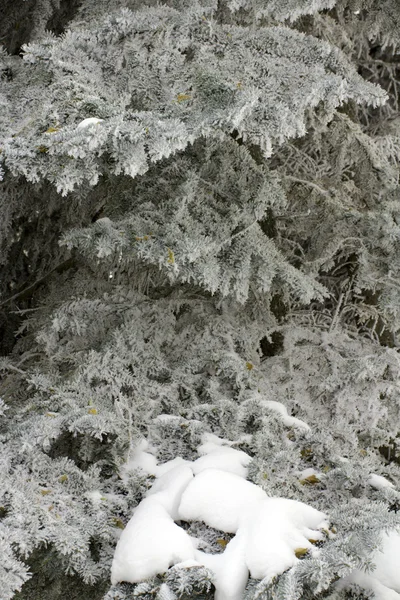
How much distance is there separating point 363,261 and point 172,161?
1.18 meters

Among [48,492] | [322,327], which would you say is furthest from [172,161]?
[48,492]

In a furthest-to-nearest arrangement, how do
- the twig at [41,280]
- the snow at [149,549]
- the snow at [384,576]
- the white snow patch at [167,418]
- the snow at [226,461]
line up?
the twig at [41,280], the white snow patch at [167,418], the snow at [226,461], the snow at [149,549], the snow at [384,576]

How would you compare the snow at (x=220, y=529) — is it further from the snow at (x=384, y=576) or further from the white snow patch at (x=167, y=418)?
the white snow patch at (x=167, y=418)

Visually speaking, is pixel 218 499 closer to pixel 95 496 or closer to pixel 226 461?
pixel 226 461

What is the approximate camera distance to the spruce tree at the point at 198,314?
5.97ft

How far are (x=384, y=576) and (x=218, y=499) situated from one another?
0.53 m

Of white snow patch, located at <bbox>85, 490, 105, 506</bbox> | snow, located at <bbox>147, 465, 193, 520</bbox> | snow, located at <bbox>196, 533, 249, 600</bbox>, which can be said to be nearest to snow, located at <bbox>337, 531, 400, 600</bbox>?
snow, located at <bbox>196, 533, 249, 600</bbox>

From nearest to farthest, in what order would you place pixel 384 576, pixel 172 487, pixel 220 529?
pixel 384 576 → pixel 220 529 → pixel 172 487

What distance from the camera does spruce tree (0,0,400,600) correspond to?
1818 millimetres

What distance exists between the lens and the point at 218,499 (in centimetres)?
189

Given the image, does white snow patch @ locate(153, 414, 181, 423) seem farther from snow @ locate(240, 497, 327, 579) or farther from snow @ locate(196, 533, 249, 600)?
snow @ locate(196, 533, 249, 600)

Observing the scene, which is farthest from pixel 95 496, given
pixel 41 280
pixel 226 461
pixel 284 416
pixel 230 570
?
pixel 41 280

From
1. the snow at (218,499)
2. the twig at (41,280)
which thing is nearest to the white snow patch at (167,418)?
the snow at (218,499)

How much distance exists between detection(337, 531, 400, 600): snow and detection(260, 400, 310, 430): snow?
101 centimetres
